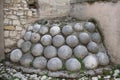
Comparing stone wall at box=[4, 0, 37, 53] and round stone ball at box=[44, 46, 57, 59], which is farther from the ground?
A: stone wall at box=[4, 0, 37, 53]

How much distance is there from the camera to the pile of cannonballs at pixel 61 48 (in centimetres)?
445

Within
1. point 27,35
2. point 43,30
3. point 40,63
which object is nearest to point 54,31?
point 43,30

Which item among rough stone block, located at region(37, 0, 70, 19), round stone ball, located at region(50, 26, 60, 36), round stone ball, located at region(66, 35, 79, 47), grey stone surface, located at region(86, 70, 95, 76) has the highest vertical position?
rough stone block, located at region(37, 0, 70, 19)

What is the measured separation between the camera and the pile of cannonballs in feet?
14.6

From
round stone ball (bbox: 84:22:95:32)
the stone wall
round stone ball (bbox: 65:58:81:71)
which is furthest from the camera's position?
the stone wall

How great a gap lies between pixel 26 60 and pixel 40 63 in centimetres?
33

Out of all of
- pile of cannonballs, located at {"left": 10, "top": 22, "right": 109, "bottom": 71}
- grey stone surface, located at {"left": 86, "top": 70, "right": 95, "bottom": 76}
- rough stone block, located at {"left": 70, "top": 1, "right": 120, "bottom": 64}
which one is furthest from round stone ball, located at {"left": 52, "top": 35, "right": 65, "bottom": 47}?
rough stone block, located at {"left": 70, "top": 1, "right": 120, "bottom": 64}

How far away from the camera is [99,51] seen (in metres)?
4.73

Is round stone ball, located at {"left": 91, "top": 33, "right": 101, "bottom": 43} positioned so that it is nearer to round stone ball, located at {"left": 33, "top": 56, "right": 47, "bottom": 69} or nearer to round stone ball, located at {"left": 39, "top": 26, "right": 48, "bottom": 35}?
round stone ball, located at {"left": 39, "top": 26, "right": 48, "bottom": 35}

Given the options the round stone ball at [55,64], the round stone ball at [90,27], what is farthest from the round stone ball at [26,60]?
the round stone ball at [90,27]

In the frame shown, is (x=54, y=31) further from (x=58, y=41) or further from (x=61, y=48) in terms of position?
(x=61, y=48)

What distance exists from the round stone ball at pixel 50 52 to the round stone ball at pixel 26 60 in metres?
0.33

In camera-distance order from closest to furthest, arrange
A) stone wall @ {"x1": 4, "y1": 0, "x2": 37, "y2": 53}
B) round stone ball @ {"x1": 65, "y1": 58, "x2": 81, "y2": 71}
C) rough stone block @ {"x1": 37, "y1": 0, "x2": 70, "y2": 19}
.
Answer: round stone ball @ {"x1": 65, "y1": 58, "x2": 81, "y2": 71} → stone wall @ {"x1": 4, "y1": 0, "x2": 37, "y2": 53} → rough stone block @ {"x1": 37, "y1": 0, "x2": 70, "y2": 19}

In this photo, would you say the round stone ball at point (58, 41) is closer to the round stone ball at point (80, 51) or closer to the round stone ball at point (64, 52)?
the round stone ball at point (64, 52)
